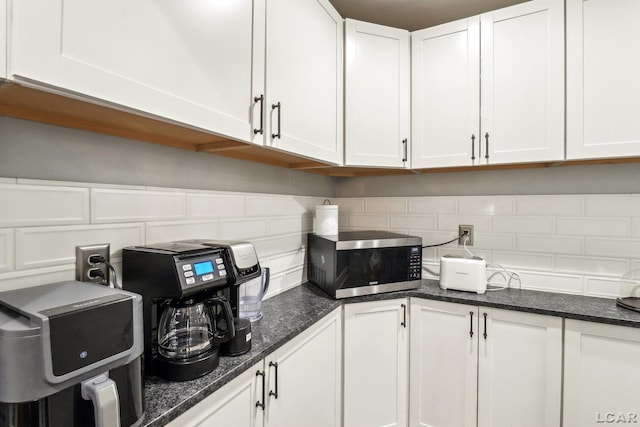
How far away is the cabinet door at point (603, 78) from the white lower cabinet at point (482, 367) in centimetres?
86

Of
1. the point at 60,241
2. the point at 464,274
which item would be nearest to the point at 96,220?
the point at 60,241

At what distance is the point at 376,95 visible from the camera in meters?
1.79

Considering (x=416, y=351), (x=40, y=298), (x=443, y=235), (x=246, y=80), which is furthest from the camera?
(x=443, y=235)

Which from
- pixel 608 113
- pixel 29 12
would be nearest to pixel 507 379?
pixel 608 113

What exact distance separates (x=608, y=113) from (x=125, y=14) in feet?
6.27

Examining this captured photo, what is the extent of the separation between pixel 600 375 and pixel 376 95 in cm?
168

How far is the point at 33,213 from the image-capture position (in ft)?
2.66

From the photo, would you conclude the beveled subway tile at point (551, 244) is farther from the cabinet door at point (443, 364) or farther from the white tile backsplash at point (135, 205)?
the white tile backsplash at point (135, 205)

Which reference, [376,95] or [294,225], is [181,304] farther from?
[376,95]

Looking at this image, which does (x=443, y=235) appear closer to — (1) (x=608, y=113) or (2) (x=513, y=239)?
(2) (x=513, y=239)

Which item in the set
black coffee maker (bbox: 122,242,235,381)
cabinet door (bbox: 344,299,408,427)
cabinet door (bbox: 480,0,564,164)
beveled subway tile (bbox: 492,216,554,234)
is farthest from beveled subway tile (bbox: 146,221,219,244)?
beveled subway tile (bbox: 492,216,554,234)

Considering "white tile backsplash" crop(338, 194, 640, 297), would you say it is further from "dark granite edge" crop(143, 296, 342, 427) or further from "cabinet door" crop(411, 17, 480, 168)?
"dark granite edge" crop(143, 296, 342, 427)

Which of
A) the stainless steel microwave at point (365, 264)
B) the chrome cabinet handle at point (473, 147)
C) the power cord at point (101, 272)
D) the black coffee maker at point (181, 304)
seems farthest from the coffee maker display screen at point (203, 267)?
the chrome cabinet handle at point (473, 147)

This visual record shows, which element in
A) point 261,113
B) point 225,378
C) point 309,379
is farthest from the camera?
point 309,379
